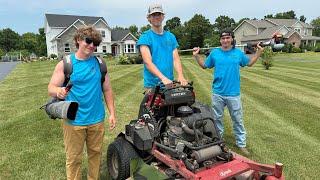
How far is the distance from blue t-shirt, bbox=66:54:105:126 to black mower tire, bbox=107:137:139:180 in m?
0.81

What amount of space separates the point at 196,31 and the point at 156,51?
2308 inches

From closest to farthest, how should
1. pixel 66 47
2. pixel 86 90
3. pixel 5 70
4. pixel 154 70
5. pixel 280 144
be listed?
pixel 86 90 → pixel 154 70 → pixel 280 144 → pixel 5 70 → pixel 66 47

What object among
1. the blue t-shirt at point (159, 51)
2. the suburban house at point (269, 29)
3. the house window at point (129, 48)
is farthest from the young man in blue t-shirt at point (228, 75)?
the suburban house at point (269, 29)

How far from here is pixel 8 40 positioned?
97875 mm

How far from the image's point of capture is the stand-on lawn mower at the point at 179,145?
12.9 feet

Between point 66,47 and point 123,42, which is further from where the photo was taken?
point 123,42

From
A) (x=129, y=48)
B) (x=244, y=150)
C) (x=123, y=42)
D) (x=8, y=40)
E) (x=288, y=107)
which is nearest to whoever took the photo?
(x=244, y=150)

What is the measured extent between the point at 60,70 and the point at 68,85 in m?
0.25

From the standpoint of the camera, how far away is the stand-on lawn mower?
395 centimetres

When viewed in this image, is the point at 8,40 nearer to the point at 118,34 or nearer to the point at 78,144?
the point at 118,34

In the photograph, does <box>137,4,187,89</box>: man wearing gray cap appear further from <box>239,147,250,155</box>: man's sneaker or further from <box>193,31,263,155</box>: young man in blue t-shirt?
<box>239,147,250,155</box>: man's sneaker

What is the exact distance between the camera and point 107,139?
23.2 feet

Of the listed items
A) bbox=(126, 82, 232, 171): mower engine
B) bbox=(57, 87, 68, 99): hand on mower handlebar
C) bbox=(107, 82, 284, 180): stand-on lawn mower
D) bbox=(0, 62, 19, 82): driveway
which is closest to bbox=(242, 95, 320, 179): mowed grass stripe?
bbox=(107, 82, 284, 180): stand-on lawn mower

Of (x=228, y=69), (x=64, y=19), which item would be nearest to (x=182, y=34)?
(x=64, y=19)
